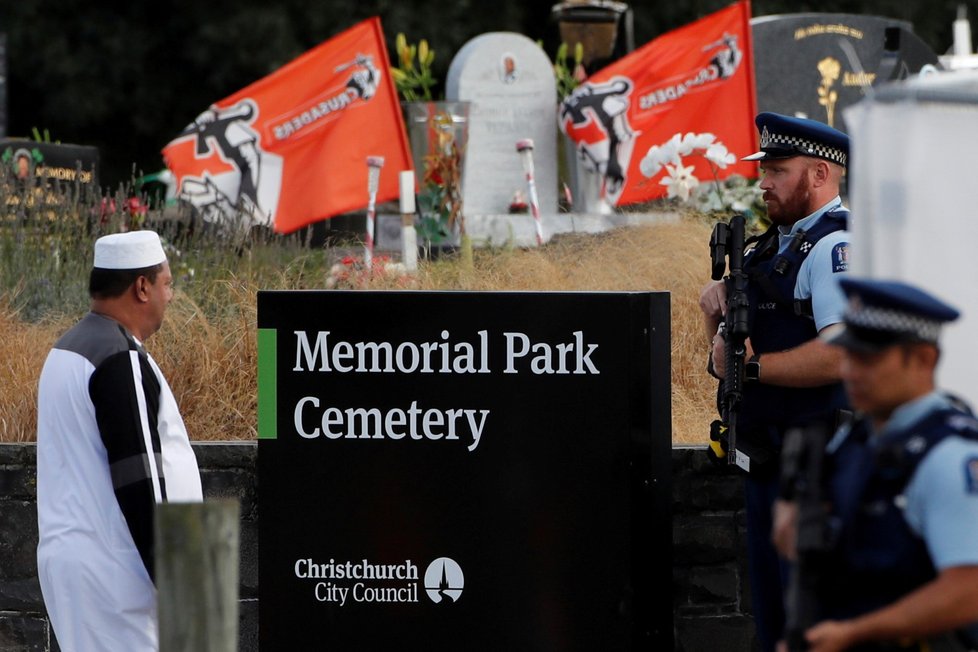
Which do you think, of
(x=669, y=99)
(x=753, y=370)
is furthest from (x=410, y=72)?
(x=753, y=370)

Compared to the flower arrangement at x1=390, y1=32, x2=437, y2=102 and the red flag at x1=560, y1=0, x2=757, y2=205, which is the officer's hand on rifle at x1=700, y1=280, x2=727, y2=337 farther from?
the flower arrangement at x1=390, y1=32, x2=437, y2=102

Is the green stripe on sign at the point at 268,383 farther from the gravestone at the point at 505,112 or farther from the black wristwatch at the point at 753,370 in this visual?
the gravestone at the point at 505,112

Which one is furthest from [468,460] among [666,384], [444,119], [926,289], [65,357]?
[444,119]

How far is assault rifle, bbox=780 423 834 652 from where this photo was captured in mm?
3064

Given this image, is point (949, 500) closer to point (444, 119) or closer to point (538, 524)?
point (538, 524)

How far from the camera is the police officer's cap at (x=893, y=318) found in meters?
3.04

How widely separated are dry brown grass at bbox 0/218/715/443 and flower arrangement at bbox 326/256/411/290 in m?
0.09

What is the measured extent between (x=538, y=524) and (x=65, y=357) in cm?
157

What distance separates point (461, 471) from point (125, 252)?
50.3 inches

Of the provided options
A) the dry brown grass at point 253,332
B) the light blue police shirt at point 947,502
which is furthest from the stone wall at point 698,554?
the light blue police shirt at point 947,502

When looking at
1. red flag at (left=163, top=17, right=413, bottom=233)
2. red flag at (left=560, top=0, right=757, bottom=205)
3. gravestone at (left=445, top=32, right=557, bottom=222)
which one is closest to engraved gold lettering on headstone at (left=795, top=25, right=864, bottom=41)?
red flag at (left=560, top=0, right=757, bottom=205)

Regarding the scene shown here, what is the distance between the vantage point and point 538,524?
16.9 ft

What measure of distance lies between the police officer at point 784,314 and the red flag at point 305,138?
7763mm

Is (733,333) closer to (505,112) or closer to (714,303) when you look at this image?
(714,303)
